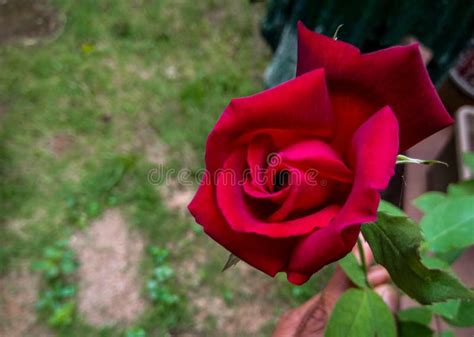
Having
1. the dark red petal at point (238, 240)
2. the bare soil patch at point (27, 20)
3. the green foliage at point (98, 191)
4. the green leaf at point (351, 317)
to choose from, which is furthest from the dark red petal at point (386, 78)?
the bare soil patch at point (27, 20)

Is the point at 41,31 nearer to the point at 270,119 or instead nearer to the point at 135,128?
the point at 135,128

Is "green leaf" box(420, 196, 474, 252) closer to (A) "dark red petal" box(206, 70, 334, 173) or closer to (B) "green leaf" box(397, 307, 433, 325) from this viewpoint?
(B) "green leaf" box(397, 307, 433, 325)

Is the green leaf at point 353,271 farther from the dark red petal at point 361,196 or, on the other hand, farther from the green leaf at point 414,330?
the dark red petal at point 361,196

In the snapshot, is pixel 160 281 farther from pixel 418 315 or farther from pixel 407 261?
pixel 407 261

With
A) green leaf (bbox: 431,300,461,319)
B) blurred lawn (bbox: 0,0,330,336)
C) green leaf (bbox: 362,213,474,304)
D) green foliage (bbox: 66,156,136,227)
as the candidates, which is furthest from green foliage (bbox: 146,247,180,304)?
green leaf (bbox: 362,213,474,304)

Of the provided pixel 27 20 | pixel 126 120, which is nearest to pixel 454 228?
pixel 126 120

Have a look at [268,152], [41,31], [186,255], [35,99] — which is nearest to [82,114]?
[35,99]

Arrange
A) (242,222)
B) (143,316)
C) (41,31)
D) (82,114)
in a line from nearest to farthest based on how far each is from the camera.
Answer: (242,222) → (143,316) → (82,114) → (41,31)
